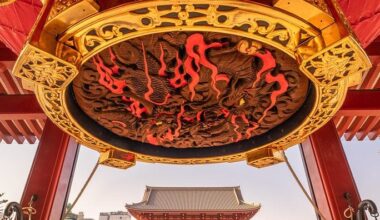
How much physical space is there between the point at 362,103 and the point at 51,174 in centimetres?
375

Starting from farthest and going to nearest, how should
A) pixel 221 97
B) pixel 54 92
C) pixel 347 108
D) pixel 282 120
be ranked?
1. pixel 347 108
2. pixel 282 120
3. pixel 221 97
4. pixel 54 92

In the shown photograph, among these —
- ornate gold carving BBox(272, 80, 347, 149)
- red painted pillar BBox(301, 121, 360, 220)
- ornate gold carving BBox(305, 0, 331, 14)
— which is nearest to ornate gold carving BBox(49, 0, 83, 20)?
ornate gold carving BBox(305, 0, 331, 14)

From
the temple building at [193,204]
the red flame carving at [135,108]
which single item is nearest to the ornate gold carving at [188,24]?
the red flame carving at [135,108]

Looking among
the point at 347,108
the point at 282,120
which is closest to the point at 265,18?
the point at 282,120

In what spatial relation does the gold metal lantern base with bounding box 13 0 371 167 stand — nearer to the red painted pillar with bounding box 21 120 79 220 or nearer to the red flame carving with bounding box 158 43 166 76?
the red flame carving with bounding box 158 43 166 76

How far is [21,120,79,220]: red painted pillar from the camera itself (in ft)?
9.07

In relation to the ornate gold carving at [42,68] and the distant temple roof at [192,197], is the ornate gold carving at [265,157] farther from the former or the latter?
the distant temple roof at [192,197]

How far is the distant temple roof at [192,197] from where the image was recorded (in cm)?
1448

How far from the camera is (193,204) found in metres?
15.6

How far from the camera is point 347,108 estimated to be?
3.44 metres

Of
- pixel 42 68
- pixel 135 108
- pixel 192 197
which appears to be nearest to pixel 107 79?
pixel 135 108

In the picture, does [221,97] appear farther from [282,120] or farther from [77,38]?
[77,38]

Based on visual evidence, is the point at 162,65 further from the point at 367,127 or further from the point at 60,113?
the point at 367,127

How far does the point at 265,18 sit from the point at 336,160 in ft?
8.87
